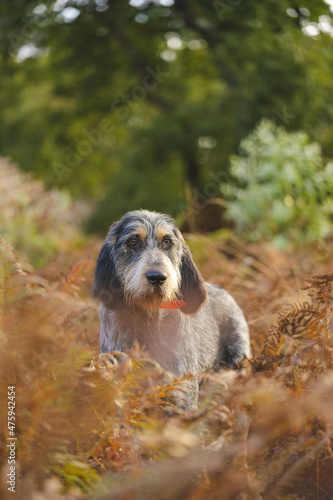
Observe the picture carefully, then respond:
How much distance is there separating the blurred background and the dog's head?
13.6 ft

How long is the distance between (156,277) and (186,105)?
17608mm

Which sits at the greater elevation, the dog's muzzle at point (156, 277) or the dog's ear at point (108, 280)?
the dog's muzzle at point (156, 277)

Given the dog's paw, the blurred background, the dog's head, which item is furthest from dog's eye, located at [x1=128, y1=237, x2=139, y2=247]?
the blurred background

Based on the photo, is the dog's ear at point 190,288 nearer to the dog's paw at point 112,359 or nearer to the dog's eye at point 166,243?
the dog's eye at point 166,243

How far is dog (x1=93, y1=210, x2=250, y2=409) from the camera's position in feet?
11.7

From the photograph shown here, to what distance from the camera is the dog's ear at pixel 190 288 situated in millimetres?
3906

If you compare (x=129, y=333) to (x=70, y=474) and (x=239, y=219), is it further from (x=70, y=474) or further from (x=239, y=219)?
(x=239, y=219)

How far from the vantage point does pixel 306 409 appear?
6.77 ft

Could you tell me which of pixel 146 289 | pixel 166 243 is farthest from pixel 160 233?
pixel 146 289

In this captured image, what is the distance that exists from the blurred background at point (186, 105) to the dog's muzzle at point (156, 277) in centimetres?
474

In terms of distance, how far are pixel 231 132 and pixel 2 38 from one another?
25.8 ft

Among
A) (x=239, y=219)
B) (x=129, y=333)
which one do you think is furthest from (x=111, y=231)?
(x=239, y=219)

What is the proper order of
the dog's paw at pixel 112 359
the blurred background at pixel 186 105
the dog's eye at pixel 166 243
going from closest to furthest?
the dog's paw at pixel 112 359
the dog's eye at pixel 166 243
the blurred background at pixel 186 105

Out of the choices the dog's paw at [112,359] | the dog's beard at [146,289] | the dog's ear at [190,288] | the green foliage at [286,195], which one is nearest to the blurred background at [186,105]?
the green foliage at [286,195]
